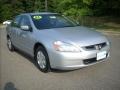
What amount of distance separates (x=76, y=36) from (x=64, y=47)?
1.84 feet

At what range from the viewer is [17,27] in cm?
861

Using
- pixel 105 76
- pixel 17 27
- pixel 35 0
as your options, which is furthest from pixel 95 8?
pixel 105 76

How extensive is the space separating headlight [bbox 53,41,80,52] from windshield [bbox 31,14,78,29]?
1.25 meters

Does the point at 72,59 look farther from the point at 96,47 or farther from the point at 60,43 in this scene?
the point at 96,47

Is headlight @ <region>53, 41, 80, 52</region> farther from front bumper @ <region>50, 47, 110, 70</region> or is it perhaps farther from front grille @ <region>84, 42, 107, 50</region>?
front grille @ <region>84, 42, 107, 50</region>

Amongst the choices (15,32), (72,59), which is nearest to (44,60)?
(72,59)

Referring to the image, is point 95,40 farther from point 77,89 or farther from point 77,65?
point 77,89

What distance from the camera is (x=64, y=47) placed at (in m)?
5.96

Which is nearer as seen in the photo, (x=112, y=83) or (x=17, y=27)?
(x=112, y=83)

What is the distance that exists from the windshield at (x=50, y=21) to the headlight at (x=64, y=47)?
4.09 feet

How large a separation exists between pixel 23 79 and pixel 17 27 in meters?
2.88

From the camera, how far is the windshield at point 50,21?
7.28 metres

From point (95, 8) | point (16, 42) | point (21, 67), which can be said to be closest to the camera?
point (21, 67)

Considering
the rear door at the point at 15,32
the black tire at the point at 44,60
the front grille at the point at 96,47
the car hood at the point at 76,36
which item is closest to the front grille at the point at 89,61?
the front grille at the point at 96,47
